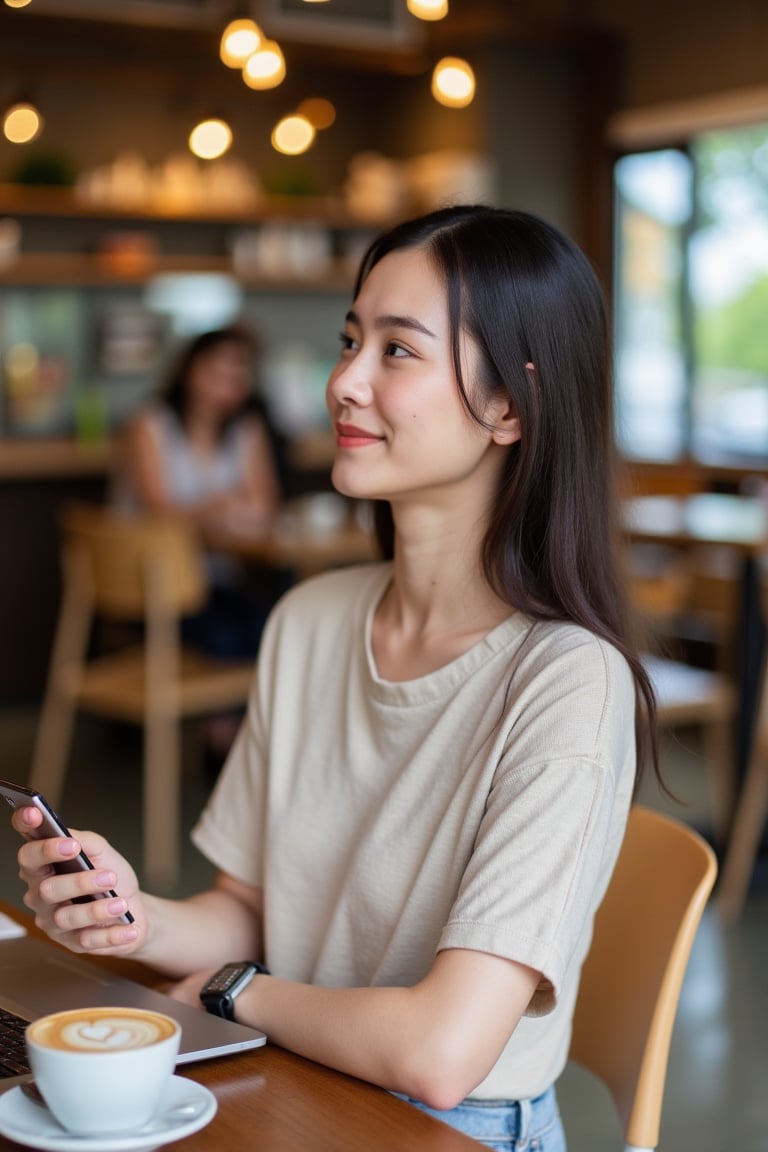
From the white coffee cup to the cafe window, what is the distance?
5.59 meters

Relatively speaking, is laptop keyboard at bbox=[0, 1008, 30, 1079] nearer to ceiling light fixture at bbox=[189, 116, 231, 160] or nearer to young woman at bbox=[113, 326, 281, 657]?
young woman at bbox=[113, 326, 281, 657]

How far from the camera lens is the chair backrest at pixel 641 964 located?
1211mm

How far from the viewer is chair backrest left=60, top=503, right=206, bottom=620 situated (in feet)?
13.0

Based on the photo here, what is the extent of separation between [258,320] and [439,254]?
5498 millimetres

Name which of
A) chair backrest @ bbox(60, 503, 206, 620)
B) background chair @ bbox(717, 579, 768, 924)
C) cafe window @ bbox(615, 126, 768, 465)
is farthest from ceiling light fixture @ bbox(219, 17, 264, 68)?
background chair @ bbox(717, 579, 768, 924)

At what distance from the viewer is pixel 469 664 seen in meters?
1.30

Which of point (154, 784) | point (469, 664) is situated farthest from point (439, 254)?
point (154, 784)

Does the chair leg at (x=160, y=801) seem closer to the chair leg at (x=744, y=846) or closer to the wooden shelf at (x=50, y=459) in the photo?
the chair leg at (x=744, y=846)

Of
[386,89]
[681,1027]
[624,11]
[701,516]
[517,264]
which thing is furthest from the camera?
[386,89]

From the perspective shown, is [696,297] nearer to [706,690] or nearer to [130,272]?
[130,272]

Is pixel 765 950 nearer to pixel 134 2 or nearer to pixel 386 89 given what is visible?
pixel 134 2

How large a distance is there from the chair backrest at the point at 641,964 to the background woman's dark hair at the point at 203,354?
3500 millimetres

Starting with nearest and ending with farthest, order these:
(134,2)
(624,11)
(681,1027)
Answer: (681,1027) < (134,2) < (624,11)

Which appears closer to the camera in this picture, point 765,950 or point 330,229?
point 765,950
